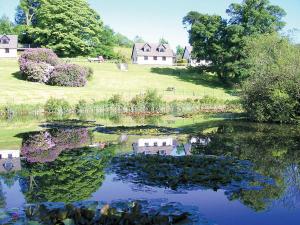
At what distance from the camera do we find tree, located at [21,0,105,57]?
77.9 m

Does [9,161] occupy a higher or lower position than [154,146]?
lower

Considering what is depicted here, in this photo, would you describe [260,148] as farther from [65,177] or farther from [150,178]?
[65,177]

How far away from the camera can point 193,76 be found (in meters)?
74.1

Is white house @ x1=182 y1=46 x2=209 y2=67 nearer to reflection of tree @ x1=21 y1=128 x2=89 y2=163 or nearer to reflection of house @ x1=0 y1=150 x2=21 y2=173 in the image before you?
reflection of tree @ x1=21 y1=128 x2=89 y2=163

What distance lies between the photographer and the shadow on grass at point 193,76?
68356 mm

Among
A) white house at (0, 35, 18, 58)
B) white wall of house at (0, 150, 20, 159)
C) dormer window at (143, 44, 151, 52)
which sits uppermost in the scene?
dormer window at (143, 44, 151, 52)

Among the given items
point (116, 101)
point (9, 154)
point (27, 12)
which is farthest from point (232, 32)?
point (27, 12)

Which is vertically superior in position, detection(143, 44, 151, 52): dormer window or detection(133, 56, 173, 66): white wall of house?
detection(143, 44, 151, 52): dormer window

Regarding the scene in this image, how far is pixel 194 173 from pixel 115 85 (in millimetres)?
47920

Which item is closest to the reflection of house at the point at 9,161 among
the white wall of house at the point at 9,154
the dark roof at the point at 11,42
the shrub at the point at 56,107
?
the white wall of house at the point at 9,154

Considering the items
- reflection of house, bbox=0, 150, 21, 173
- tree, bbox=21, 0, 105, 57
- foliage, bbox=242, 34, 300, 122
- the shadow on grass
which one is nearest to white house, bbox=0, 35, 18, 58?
tree, bbox=21, 0, 105, 57

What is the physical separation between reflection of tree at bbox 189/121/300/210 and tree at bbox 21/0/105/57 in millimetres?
51500

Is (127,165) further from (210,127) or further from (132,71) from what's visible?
(132,71)

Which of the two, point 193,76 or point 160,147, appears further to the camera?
point 193,76
